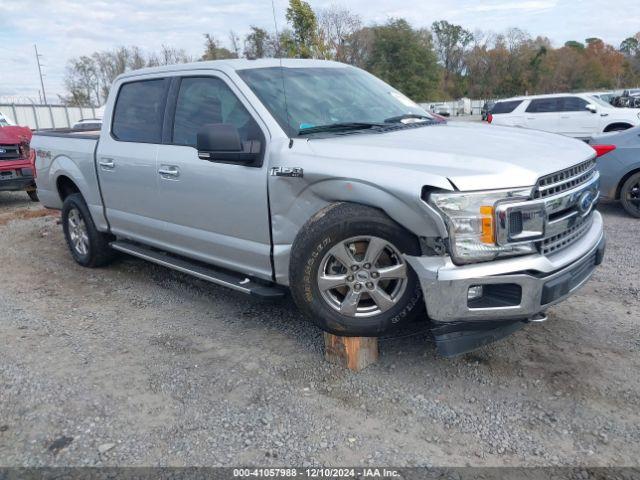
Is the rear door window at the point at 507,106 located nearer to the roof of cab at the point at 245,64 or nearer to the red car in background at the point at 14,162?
the red car in background at the point at 14,162

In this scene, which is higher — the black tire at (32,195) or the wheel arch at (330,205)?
the wheel arch at (330,205)

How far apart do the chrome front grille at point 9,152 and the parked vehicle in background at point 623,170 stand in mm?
9689

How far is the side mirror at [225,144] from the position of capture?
11.7ft

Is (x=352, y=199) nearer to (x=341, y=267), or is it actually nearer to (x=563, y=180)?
(x=341, y=267)

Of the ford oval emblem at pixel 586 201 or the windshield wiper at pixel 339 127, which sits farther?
the windshield wiper at pixel 339 127

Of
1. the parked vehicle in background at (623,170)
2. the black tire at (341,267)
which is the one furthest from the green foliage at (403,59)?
the black tire at (341,267)

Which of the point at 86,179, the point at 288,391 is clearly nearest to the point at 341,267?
the point at 288,391

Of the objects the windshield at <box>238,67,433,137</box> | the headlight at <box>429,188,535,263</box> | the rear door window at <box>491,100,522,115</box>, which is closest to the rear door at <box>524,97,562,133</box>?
the rear door window at <box>491,100,522,115</box>

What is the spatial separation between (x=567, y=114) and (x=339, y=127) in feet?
47.9

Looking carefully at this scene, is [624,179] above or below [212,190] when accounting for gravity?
below

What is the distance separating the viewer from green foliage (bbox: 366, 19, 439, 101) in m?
50.2

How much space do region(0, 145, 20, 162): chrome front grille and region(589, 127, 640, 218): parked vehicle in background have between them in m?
9.69

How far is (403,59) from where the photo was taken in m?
51.8

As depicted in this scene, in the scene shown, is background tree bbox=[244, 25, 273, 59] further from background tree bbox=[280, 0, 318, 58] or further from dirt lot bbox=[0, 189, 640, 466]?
dirt lot bbox=[0, 189, 640, 466]
